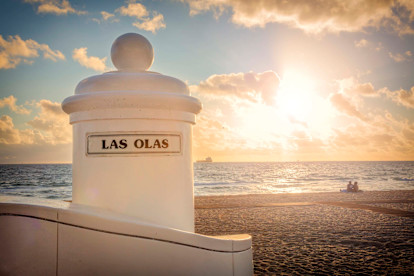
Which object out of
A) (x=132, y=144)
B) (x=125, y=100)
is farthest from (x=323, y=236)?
(x=125, y=100)

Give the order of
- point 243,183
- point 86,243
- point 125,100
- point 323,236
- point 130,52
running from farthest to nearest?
1. point 243,183
2. point 323,236
3. point 130,52
4. point 125,100
5. point 86,243

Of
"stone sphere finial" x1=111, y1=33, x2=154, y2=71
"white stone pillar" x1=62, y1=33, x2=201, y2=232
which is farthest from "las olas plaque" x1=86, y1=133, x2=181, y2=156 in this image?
"stone sphere finial" x1=111, y1=33, x2=154, y2=71

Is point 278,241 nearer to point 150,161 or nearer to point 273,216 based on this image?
point 273,216

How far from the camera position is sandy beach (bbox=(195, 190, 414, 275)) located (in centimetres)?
454

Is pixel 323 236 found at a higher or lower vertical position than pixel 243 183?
higher

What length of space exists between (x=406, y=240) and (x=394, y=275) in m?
2.50

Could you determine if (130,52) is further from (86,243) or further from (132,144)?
(86,243)

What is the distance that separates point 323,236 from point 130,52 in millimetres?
6454

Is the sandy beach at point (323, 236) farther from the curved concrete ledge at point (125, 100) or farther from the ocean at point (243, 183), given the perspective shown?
the ocean at point (243, 183)

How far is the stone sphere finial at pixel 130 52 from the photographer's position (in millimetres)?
1559

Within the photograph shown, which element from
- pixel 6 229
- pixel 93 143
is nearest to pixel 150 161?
pixel 93 143

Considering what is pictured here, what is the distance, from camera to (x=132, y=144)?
135 centimetres

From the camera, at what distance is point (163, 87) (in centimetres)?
145

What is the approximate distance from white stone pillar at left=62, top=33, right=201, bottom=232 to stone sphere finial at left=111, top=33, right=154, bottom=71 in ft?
0.38
